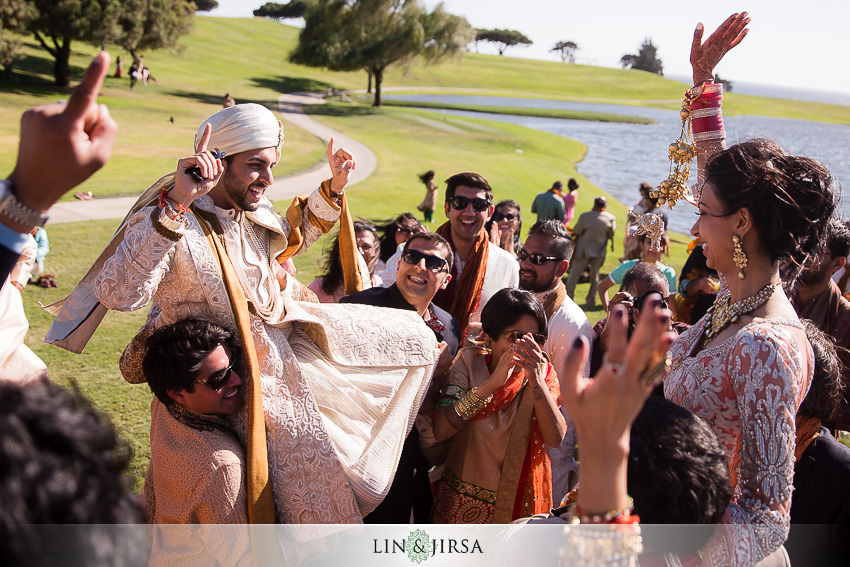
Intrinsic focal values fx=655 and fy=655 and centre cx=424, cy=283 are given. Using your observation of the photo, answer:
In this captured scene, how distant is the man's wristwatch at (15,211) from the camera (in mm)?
1444

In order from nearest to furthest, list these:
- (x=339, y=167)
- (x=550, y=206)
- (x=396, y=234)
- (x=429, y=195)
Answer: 1. (x=339, y=167)
2. (x=396, y=234)
3. (x=550, y=206)
4. (x=429, y=195)

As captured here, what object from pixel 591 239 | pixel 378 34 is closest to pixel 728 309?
pixel 591 239

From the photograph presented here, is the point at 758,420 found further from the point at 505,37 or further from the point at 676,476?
the point at 505,37

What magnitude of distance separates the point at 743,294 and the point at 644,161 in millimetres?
37239

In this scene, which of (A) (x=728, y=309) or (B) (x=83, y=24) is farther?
(B) (x=83, y=24)

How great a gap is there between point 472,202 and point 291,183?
46.8 ft

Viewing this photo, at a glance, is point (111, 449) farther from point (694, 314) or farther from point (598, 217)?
point (598, 217)

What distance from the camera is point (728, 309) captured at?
238cm

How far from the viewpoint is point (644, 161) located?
37.1 metres

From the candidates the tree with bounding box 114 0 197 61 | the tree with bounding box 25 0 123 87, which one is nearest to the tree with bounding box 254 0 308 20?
the tree with bounding box 114 0 197 61

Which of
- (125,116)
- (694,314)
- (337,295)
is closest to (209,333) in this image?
(337,295)

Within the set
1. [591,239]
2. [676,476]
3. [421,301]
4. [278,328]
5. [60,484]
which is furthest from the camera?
[591,239]

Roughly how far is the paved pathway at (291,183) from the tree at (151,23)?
6734mm

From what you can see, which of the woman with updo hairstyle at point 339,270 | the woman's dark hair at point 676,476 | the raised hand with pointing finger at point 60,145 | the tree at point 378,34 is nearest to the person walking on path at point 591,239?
the woman with updo hairstyle at point 339,270
